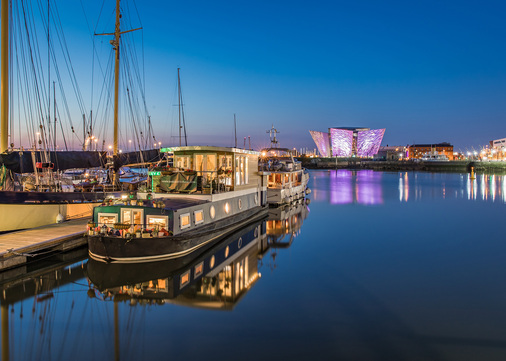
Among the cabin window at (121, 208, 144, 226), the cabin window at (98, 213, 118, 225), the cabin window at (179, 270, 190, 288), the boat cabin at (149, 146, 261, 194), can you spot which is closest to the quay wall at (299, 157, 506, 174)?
the boat cabin at (149, 146, 261, 194)

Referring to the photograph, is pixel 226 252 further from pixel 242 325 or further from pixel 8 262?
pixel 8 262

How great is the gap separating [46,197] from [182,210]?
8315 mm

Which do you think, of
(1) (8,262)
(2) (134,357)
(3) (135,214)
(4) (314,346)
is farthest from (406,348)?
(1) (8,262)

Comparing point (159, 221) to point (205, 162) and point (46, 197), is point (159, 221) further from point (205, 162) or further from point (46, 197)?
point (46, 197)

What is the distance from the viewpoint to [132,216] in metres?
15.0

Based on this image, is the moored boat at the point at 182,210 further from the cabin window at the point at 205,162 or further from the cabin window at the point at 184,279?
the cabin window at the point at 184,279

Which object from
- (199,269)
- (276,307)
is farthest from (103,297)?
(276,307)

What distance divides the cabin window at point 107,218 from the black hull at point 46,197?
16.0 feet

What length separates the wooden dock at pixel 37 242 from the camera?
44.1ft

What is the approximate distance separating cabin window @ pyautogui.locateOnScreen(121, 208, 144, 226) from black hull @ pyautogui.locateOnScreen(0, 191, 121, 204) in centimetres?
601

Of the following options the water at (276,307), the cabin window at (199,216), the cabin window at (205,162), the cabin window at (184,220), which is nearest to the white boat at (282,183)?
the cabin window at (205,162)

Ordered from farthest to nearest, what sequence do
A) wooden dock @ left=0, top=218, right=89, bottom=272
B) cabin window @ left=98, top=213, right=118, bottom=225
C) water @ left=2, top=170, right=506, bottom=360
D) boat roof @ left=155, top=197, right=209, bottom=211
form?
boat roof @ left=155, top=197, right=209, bottom=211 → cabin window @ left=98, top=213, right=118, bottom=225 → wooden dock @ left=0, top=218, right=89, bottom=272 → water @ left=2, top=170, right=506, bottom=360

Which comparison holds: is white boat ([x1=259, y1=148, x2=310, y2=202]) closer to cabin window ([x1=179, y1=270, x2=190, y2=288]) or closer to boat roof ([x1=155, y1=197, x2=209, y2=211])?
boat roof ([x1=155, y1=197, x2=209, y2=211])

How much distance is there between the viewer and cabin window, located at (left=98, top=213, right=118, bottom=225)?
15.2m
